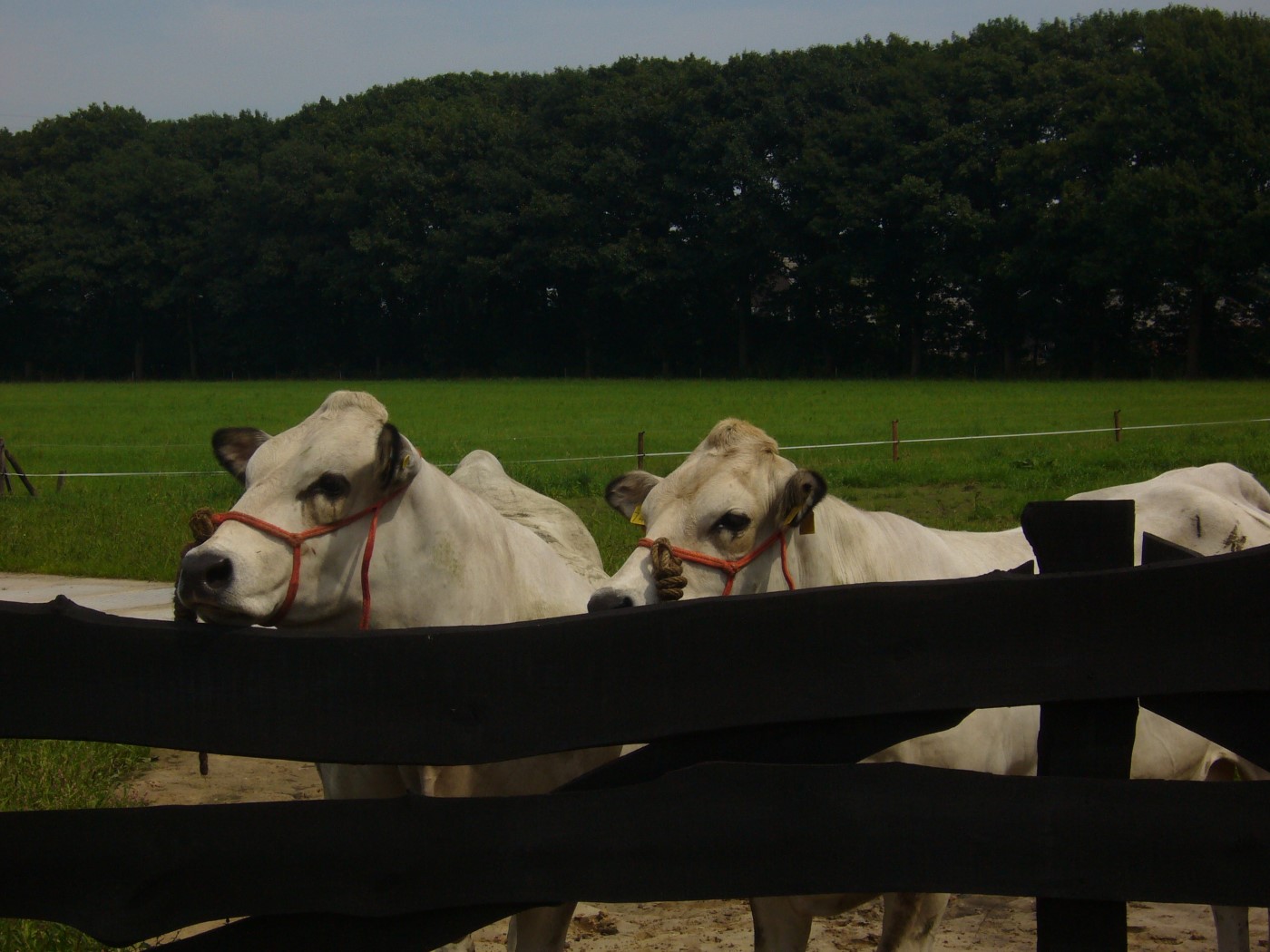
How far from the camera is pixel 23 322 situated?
76.6 m

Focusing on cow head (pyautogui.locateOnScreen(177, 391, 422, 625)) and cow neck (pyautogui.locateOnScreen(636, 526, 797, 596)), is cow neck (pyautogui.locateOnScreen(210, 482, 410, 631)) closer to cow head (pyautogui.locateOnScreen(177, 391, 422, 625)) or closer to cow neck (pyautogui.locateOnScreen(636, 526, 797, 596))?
cow head (pyautogui.locateOnScreen(177, 391, 422, 625))

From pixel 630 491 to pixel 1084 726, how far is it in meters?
2.28

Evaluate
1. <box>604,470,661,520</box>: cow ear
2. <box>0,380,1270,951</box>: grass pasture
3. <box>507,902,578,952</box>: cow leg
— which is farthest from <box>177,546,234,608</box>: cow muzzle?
<box>0,380,1270,951</box>: grass pasture

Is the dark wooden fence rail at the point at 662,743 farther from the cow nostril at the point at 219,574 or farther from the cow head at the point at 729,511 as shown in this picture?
the cow head at the point at 729,511

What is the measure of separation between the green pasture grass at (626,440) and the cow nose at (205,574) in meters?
7.69

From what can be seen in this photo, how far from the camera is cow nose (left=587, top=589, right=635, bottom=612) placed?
3.27 metres

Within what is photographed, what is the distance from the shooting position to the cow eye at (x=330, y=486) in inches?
140

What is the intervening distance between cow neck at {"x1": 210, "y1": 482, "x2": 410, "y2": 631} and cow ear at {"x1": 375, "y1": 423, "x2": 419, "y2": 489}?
0.20 feet

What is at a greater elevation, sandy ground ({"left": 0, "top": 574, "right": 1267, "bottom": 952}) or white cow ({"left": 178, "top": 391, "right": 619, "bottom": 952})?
white cow ({"left": 178, "top": 391, "right": 619, "bottom": 952})

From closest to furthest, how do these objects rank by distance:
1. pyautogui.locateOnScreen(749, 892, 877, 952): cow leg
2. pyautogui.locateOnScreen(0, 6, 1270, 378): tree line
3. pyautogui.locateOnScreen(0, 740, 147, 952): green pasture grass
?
pyautogui.locateOnScreen(749, 892, 877, 952): cow leg
pyautogui.locateOnScreen(0, 740, 147, 952): green pasture grass
pyautogui.locateOnScreen(0, 6, 1270, 378): tree line

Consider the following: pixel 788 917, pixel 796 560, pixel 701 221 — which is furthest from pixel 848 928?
pixel 701 221

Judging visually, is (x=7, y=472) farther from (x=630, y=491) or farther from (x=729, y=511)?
(x=729, y=511)

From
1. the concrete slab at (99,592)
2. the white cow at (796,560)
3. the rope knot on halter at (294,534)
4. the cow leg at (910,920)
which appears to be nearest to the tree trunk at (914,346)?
the concrete slab at (99,592)

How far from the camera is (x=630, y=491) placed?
4.35 metres
